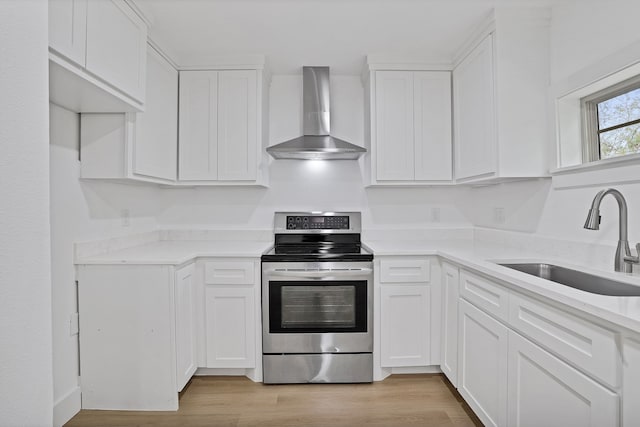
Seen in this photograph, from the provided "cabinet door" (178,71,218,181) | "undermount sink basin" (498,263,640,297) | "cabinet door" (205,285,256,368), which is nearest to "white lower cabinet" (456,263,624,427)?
"undermount sink basin" (498,263,640,297)

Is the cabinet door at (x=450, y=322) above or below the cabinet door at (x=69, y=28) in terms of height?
below

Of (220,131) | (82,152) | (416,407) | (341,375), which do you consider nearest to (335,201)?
(220,131)

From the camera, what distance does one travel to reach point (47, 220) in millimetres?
650

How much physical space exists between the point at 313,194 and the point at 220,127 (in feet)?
3.18

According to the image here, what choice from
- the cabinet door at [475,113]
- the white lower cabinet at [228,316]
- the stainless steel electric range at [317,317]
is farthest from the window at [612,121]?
the white lower cabinet at [228,316]

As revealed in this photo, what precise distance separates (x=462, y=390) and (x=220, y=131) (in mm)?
2480

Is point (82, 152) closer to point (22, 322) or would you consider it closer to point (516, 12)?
point (22, 322)

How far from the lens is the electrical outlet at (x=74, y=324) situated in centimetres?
189

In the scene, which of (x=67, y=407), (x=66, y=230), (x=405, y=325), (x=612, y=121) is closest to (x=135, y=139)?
(x=66, y=230)

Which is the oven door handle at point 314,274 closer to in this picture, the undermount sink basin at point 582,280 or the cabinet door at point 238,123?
the cabinet door at point 238,123

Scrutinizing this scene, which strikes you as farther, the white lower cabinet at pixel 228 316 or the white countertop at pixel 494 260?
the white lower cabinet at pixel 228 316

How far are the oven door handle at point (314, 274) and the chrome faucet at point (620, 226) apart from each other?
50.6 inches

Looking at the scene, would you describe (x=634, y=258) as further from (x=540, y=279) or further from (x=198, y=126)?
(x=198, y=126)

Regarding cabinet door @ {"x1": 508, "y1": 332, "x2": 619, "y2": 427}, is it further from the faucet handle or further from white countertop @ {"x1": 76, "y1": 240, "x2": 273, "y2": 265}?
white countertop @ {"x1": 76, "y1": 240, "x2": 273, "y2": 265}
